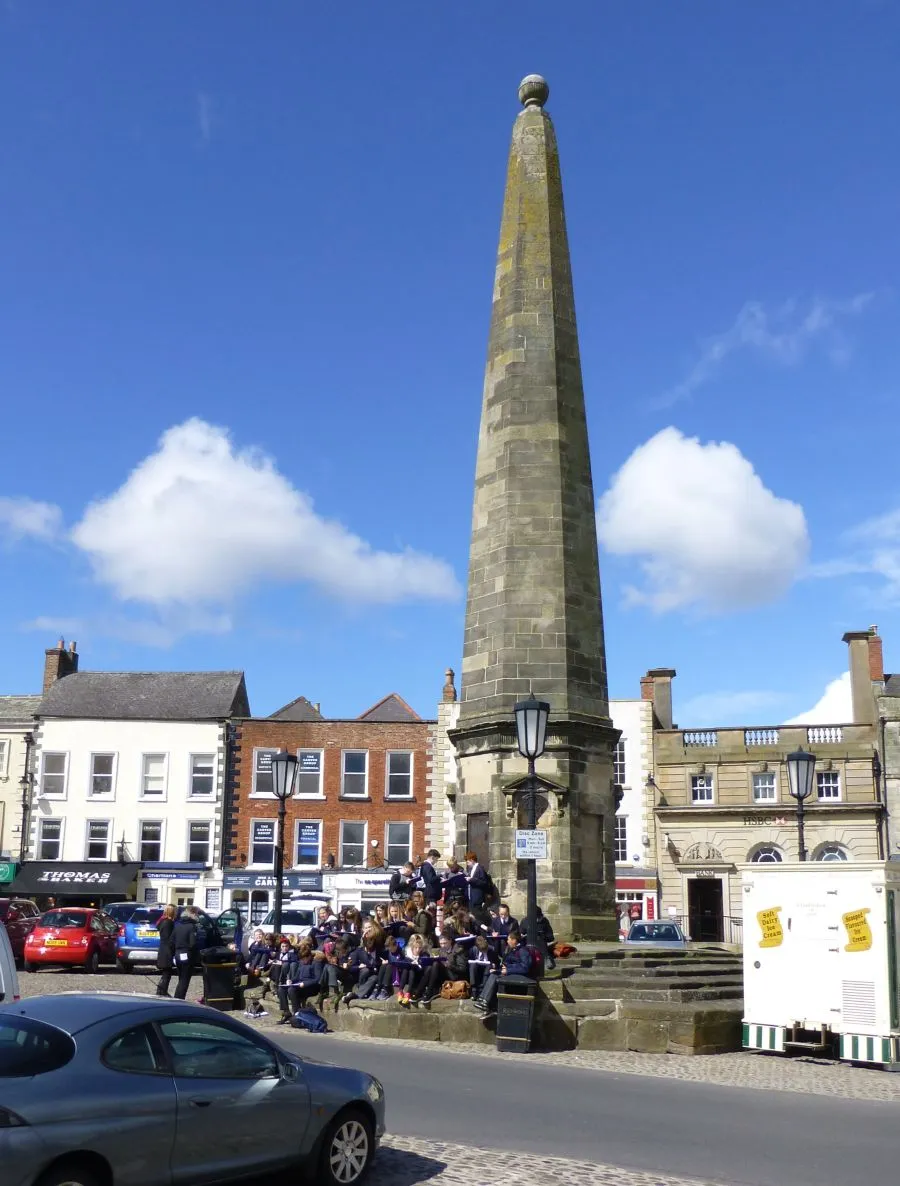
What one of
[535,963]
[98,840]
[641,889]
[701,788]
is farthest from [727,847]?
[535,963]

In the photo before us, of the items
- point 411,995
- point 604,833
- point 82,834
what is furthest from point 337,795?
point 411,995

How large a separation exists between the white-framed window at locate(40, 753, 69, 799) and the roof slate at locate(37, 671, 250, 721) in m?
1.62

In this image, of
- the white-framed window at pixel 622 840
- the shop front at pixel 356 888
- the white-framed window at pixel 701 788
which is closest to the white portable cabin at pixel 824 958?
the shop front at pixel 356 888

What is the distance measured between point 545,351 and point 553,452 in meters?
1.95

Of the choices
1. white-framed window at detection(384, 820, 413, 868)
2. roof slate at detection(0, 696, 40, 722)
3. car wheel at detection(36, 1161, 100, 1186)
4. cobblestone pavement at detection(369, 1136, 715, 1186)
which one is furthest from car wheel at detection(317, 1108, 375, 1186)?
roof slate at detection(0, 696, 40, 722)

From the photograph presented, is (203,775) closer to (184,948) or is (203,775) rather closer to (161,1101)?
(184,948)

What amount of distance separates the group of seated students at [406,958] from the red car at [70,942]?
9.70 meters

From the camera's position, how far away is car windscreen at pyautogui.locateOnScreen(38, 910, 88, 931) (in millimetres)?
28891

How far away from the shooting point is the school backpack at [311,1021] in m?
17.0

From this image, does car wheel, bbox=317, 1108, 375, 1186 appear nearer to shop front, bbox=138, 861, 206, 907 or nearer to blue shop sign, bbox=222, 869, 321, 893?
blue shop sign, bbox=222, 869, 321, 893

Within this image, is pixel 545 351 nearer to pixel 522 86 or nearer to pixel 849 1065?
pixel 522 86

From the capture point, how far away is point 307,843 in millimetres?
45750

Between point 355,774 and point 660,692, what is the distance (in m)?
13.0

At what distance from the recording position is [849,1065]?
47.4 feet
